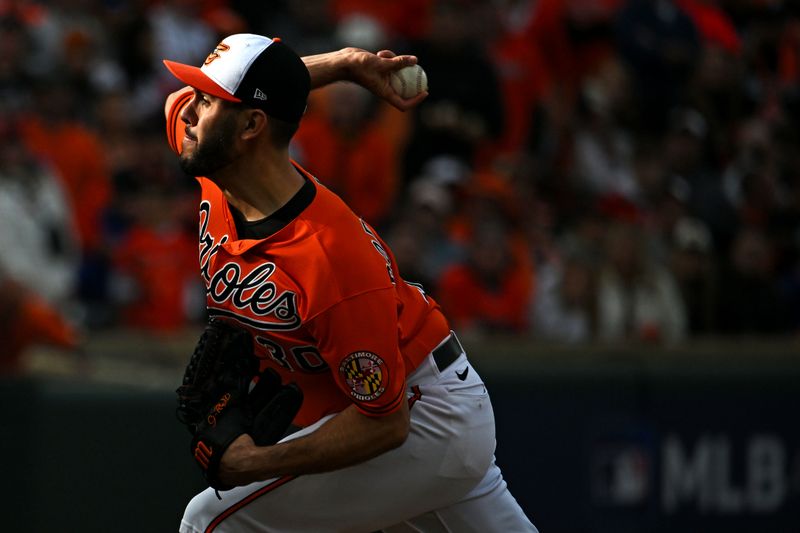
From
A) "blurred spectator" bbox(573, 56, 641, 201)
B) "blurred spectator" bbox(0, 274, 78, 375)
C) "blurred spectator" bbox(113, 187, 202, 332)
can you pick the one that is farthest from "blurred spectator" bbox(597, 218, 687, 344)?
"blurred spectator" bbox(0, 274, 78, 375)

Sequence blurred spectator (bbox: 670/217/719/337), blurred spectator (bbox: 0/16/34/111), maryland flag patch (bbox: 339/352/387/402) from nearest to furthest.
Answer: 1. maryland flag patch (bbox: 339/352/387/402)
2. blurred spectator (bbox: 0/16/34/111)
3. blurred spectator (bbox: 670/217/719/337)

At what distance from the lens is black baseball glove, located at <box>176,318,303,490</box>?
169 inches

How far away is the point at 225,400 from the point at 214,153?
2.44ft

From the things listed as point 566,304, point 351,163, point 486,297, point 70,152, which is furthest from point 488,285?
point 70,152

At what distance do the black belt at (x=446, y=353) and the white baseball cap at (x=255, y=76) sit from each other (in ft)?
3.01

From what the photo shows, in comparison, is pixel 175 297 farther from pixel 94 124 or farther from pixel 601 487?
pixel 601 487

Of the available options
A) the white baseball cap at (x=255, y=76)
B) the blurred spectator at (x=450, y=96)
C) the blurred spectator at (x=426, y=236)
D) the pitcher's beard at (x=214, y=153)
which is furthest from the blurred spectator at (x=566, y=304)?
the pitcher's beard at (x=214, y=153)

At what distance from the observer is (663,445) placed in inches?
355

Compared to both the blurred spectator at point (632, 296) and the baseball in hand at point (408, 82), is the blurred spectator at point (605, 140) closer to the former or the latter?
the blurred spectator at point (632, 296)

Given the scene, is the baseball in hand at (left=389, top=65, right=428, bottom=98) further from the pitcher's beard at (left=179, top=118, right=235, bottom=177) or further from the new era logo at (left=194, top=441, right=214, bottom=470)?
the new era logo at (left=194, top=441, right=214, bottom=470)

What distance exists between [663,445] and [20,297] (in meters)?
4.05

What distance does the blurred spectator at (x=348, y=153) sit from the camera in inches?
389

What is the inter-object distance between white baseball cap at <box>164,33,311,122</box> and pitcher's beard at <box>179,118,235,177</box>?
0.10m

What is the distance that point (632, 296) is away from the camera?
9516 mm
